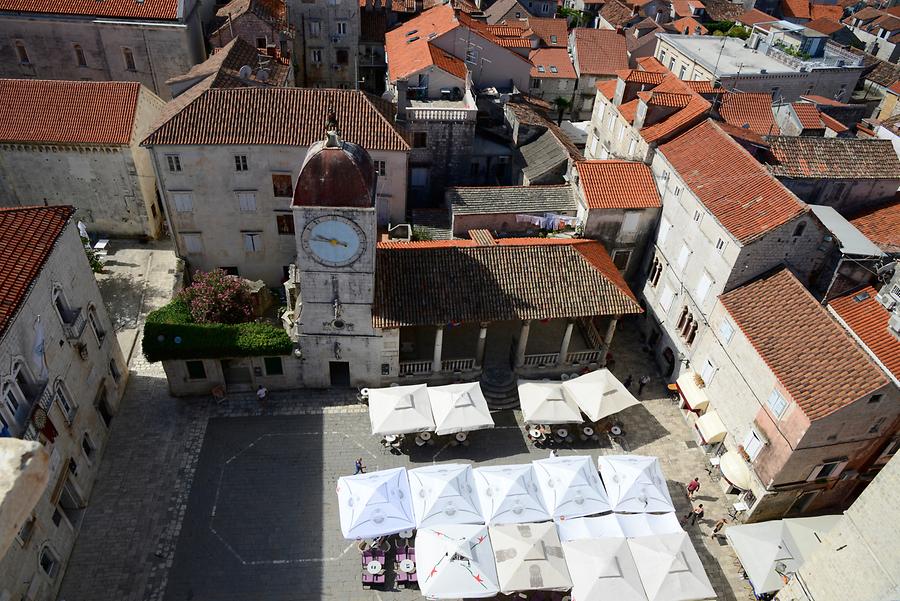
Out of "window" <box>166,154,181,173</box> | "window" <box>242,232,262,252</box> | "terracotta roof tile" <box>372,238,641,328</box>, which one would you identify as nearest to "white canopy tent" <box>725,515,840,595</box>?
"terracotta roof tile" <box>372,238,641,328</box>

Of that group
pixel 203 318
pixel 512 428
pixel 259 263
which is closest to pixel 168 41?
pixel 259 263

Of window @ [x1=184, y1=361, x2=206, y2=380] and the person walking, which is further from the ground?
window @ [x1=184, y1=361, x2=206, y2=380]

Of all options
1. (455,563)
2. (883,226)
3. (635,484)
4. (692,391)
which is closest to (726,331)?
(692,391)

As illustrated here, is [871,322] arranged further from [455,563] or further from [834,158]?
[455,563]


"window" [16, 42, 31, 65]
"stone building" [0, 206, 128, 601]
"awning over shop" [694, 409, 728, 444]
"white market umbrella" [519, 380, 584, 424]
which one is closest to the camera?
"stone building" [0, 206, 128, 601]

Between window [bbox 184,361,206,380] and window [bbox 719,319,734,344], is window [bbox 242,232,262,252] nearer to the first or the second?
window [bbox 184,361,206,380]

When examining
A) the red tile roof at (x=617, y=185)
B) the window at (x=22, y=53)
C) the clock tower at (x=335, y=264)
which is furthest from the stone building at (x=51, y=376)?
the window at (x=22, y=53)
